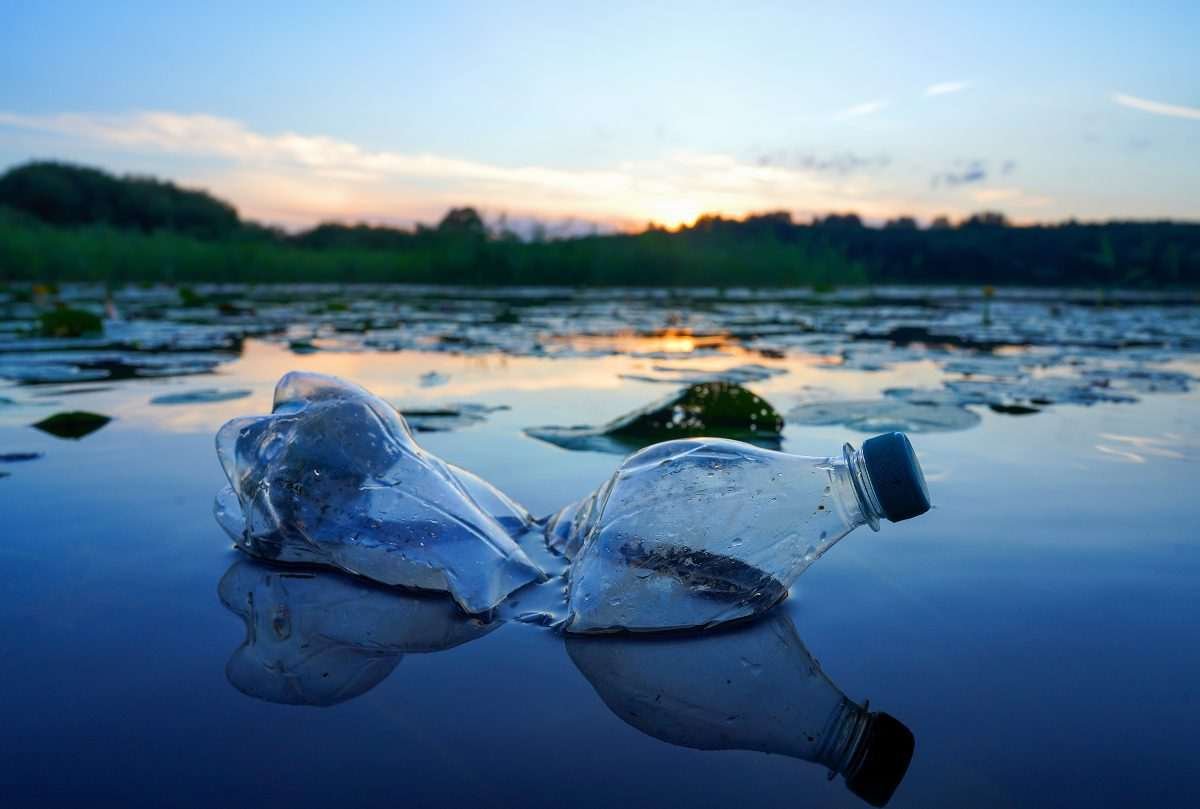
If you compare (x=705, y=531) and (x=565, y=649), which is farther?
(x=705, y=531)

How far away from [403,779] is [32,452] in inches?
74.3

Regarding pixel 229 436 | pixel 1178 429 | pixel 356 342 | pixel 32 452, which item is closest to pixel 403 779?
pixel 229 436

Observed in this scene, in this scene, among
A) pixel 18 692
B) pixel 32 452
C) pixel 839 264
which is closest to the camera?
pixel 18 692

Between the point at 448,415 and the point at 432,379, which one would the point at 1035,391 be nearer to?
the point at 448,415

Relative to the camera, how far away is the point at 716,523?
1.27m

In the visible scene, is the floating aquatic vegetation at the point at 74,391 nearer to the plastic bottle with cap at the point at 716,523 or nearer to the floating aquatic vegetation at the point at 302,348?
the floating aquatic vegetation at the point at 302,348

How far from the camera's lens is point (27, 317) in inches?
278

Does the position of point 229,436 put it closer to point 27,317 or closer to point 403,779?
point 403,779

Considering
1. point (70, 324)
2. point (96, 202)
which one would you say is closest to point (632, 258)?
point (70, 324)

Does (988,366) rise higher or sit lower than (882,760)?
lower

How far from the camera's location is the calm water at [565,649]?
77 centimetres

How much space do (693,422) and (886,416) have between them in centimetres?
67

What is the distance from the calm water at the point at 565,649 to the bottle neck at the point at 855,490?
4.7 inches

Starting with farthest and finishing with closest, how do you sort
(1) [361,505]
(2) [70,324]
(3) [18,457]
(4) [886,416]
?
(2) [70,324], (4) [886,416], (3) [18,457], (1) [361,505]
